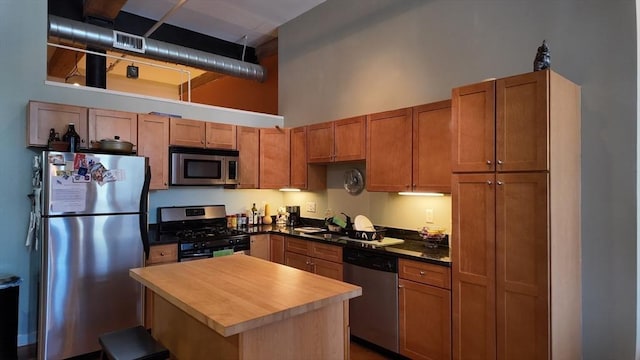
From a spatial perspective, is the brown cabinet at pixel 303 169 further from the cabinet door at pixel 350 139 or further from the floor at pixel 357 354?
the floor at pixel 357 354

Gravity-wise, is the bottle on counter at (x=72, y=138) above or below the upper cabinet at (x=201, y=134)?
below

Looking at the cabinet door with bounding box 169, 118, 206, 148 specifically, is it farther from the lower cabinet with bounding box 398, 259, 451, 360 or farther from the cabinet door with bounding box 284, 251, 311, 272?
the lower cabinet with bounding box 398, 259, 451, 360

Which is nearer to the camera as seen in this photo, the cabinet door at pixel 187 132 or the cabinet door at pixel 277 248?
the cabinet door at pixel 187 132

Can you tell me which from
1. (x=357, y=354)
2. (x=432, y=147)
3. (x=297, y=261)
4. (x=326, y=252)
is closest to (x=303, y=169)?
(x=297, y=261)

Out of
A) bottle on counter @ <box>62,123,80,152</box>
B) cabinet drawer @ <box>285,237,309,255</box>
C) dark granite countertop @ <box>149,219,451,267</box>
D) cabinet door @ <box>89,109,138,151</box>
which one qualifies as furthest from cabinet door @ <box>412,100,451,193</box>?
bottle on counter @ <box>62,123,80,152</box>

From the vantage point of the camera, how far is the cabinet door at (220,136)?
4.34 metres

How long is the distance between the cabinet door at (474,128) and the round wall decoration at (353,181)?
61.4 inches

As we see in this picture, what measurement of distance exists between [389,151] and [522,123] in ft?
4.41

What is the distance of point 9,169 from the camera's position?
3414mm

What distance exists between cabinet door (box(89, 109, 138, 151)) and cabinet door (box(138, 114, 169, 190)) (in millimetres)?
67

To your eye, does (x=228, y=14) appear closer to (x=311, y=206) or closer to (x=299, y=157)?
(x=299, y=157)

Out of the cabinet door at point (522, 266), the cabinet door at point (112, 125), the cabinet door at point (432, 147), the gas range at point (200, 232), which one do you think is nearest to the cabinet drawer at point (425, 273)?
the cabinet door at point (522, 266)

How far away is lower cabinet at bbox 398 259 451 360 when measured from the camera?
279cm

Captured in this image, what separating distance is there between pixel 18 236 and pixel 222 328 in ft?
10.0
